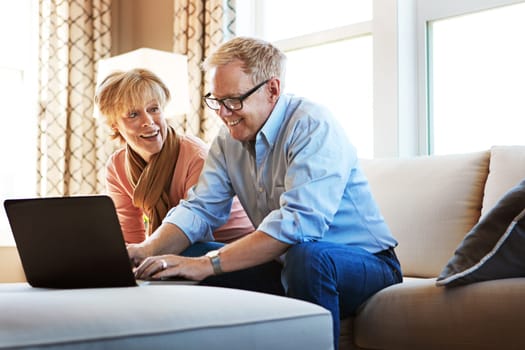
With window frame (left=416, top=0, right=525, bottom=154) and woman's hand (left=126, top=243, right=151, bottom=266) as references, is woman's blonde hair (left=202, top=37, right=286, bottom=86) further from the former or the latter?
Result: window frame (left=416, top=0, right=525, bottom=154)

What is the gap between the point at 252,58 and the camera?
7.02 ft

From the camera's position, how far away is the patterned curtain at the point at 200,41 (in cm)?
383

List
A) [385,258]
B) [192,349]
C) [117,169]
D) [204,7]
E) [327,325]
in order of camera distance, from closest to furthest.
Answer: [192,349], [327,325], [385,258], [117,169], [204,7]

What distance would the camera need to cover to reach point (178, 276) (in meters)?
1.87

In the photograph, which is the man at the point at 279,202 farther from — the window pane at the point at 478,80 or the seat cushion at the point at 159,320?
the window pane at the point at 478,80

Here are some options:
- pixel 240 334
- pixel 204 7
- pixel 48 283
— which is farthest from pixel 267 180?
pixel 204 7

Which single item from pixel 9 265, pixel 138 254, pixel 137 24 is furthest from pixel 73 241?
pixel 137 24

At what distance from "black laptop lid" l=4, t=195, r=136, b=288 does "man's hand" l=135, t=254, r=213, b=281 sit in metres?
0.23

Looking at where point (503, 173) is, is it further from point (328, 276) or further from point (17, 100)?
point (17, 100)

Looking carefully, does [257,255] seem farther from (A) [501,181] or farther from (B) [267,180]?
(A) [501,181]

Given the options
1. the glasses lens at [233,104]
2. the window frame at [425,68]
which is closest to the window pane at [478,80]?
the window frame at [425,68]

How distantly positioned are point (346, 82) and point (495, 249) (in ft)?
6.44

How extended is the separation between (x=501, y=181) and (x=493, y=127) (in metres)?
0.81

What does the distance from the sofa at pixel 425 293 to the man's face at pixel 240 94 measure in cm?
58
